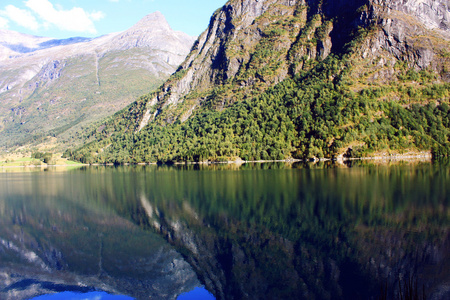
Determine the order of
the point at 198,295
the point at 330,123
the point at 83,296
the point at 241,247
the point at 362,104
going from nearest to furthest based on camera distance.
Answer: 1. the point at 198,295
2. the point at 83,296
3. the point at 241,247
4. the point at 330,123
5. the point at 362,104

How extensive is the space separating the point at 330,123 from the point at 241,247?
126375 mm

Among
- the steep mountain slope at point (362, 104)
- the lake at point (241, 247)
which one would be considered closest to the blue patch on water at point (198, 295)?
the lake at point (241, 247)

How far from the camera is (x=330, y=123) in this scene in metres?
146

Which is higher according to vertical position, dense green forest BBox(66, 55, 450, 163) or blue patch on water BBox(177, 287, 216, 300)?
dense green forest BBox(66, 55, 450, 163)

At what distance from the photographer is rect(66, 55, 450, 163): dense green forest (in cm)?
13525

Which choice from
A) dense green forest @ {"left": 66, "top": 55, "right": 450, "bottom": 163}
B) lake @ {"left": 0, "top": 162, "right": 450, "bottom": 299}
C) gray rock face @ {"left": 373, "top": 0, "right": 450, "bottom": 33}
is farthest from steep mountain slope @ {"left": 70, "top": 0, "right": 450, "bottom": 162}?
lake @ {"left": 0, "top": 162, "right": 450, "bottom": 299}

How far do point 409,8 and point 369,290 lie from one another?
209m

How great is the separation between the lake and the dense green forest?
92709 millimetres

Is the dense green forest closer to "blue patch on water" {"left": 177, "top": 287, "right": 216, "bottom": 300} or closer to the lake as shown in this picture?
the lake

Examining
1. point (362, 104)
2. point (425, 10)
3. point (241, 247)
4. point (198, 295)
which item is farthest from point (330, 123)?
point (198, 295)

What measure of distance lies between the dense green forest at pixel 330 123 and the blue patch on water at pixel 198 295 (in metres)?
121

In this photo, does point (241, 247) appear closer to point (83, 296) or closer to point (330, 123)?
point (83, 296)

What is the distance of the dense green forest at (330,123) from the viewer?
135m

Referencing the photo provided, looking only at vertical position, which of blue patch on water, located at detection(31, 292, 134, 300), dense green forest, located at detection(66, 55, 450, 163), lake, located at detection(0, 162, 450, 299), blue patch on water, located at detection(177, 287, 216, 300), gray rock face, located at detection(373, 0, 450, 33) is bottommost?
blue patch on water, located at detection(31, 292, 134, 300)
